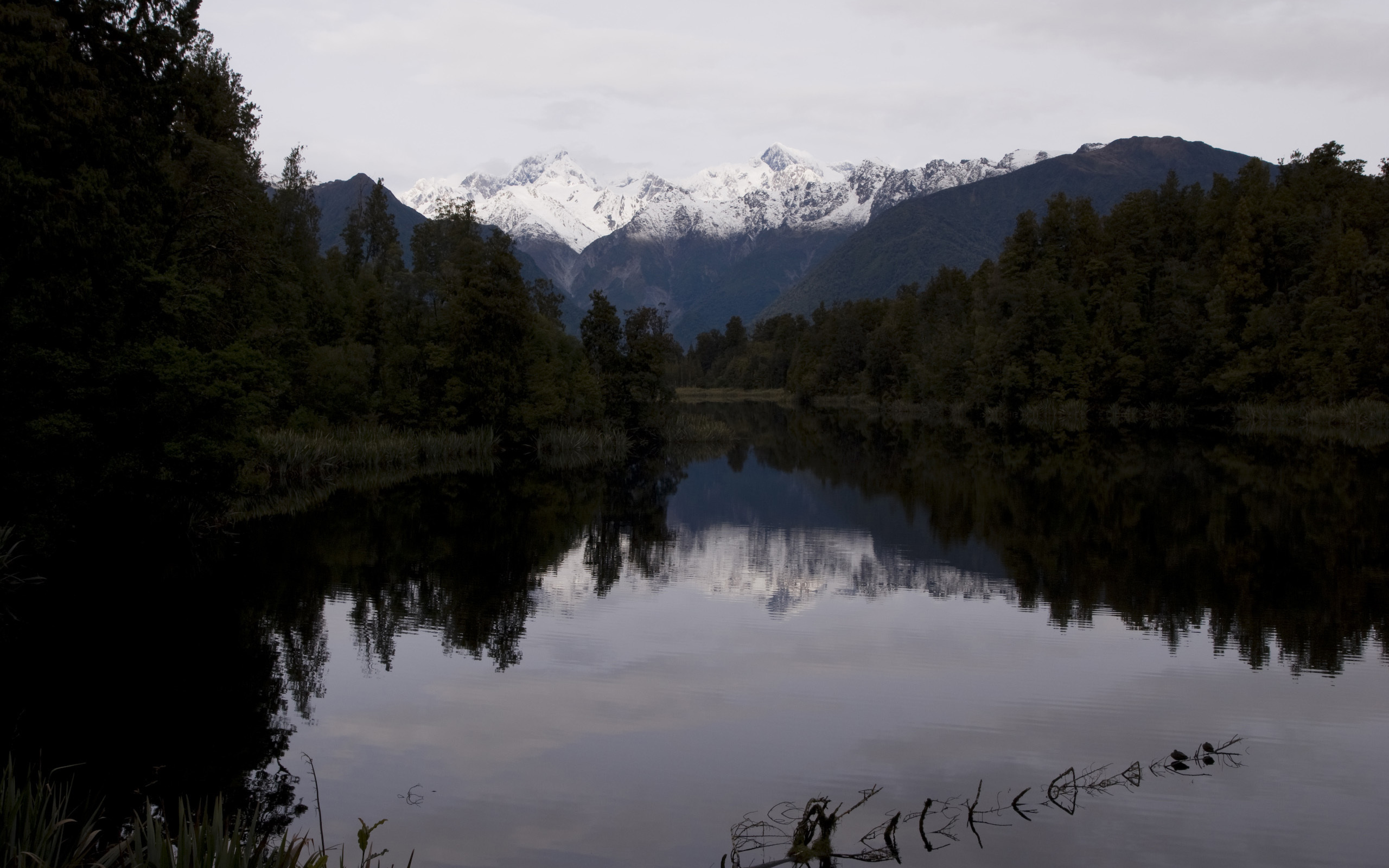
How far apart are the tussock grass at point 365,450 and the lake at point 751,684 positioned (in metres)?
7.90

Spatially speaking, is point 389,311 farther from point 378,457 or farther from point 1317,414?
point 1317,414

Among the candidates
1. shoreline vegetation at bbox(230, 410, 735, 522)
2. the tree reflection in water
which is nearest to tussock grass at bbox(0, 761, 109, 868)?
the tree reflection in water

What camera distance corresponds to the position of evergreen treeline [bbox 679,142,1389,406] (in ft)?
220

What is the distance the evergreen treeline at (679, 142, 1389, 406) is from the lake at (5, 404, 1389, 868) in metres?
49.9

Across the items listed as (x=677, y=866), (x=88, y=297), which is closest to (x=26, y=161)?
(x=88, y=297)

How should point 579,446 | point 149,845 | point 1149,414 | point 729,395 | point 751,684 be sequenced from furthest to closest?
point 729,395
point 1149,414
point 579,446
point 751,684
point 149,845

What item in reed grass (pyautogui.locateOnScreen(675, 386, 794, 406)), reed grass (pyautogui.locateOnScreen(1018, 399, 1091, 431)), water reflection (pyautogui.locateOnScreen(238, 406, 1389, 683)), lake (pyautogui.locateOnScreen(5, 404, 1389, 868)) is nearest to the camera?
lake (pyautogui.locateOnScreen(5, 404, 1389, 868))

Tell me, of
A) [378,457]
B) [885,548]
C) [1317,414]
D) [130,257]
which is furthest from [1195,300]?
[130,257]

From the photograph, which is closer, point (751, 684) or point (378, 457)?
point (751, 684)

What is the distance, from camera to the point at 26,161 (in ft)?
53.9

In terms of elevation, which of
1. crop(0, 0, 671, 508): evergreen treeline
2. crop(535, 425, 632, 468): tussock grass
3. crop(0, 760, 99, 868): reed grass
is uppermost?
crop(0, 0, 671, 508): evergreen treeline

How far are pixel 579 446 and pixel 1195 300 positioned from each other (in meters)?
55.3

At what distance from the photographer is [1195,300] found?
7850 centimetres

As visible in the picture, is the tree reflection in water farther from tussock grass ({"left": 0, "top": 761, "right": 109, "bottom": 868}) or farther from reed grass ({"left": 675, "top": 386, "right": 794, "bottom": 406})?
reed grass ({"left": 675, "top": 386, "right": 794, "bottom": 406})
